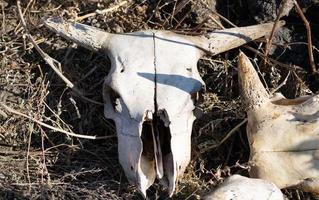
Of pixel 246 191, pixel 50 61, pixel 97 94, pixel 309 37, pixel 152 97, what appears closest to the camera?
pixel 246 191

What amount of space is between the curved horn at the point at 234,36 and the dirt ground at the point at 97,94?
134mm

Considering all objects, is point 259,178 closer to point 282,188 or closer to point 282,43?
point 282,188

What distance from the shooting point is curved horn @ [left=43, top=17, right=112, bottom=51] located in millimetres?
3697

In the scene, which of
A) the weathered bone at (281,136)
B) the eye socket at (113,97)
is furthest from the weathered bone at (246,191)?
the eye socket at (113,97)

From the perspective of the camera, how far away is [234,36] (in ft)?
12.2

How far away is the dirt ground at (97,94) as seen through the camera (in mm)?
3631

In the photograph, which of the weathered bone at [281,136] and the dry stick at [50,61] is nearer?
the weathered bone at [281,136]

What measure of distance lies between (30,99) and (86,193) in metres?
0.61

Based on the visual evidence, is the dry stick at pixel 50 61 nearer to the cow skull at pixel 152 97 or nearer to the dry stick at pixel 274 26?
the cow skull at pixel 152 97

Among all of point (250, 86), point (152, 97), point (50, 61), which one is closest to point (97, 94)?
point (50, 61)

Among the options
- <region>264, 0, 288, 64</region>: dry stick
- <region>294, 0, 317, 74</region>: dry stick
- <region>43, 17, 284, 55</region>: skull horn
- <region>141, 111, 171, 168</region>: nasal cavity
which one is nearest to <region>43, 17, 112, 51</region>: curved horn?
<region>43, 17, 284, 55</region>: skull horn

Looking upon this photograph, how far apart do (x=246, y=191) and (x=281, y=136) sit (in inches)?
13.9

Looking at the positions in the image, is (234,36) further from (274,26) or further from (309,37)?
(309,37)

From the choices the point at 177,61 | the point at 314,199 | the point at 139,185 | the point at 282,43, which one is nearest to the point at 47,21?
the point at 177,61
